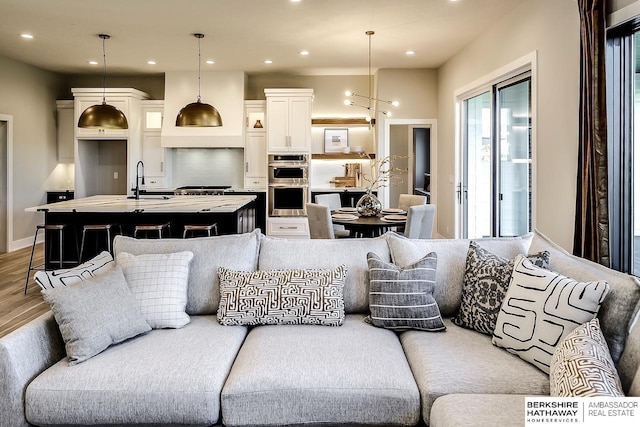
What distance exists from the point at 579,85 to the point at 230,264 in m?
2.81

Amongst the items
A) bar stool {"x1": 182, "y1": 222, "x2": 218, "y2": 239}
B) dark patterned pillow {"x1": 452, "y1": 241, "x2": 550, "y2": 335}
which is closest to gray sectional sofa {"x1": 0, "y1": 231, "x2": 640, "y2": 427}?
dark patterned pillow {"x1": 452, "y1": 241, "x2": 550, "y2": 335}

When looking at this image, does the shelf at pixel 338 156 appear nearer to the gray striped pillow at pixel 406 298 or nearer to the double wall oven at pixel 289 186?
the double wall oven at pixel 289 186

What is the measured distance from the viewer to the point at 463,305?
2342mm

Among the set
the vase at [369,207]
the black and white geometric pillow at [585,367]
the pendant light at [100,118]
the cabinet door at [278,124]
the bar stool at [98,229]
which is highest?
the cabinet door at [278,124]

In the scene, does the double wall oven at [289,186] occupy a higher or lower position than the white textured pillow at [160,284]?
higher

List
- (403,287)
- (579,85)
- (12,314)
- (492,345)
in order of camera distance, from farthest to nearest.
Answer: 1. (12,314)
2. (579,85)
3. (403,287)
4. (492,345)

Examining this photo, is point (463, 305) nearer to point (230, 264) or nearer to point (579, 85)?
point (230, 264)

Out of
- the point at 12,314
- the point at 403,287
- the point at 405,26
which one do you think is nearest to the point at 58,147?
the point at 12,314

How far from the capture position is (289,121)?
7.89 meters

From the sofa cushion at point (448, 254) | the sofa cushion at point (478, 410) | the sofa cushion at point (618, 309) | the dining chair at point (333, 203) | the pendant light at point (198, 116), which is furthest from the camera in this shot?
the pendant light at point (198, 116)

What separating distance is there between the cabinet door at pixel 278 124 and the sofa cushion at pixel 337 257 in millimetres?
5377

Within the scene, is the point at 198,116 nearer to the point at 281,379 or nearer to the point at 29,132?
the point at 29,132

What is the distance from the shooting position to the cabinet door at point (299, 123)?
7887 mm

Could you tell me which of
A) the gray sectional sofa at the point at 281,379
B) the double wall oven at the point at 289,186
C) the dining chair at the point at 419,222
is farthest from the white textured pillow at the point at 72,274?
the double wall oven at the point at 289,186
